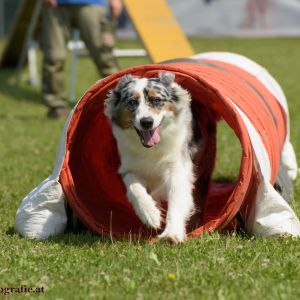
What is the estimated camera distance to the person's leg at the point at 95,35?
10.7 m

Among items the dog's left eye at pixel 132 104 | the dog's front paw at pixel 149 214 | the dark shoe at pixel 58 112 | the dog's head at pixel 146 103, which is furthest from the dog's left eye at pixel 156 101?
the dark shoe at pixel 58 112

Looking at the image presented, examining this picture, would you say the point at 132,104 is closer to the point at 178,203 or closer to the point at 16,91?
the point at 178,203

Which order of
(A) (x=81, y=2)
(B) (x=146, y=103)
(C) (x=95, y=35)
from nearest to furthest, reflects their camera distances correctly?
(B) (x=146, y=103), (A) (x=81, y=2), (C) (x=95, y=35)

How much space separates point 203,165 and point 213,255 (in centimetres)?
157

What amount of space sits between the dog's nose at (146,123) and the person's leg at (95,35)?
19.5 ft

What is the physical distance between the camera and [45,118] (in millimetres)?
11617

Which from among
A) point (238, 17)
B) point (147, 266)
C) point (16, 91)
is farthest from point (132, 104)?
point (238, 17)

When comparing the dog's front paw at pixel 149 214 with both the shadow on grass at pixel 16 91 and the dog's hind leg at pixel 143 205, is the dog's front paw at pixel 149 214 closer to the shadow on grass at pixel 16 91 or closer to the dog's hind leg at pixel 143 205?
the dog's hind leg at pixel 143 205

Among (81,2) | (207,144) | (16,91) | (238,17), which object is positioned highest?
(207,144)

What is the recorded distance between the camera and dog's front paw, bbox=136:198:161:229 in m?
4.98

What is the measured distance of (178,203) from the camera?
516cm

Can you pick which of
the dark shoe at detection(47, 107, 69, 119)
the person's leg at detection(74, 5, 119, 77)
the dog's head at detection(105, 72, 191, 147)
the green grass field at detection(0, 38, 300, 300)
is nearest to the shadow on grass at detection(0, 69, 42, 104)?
the dark shoe at detection(47, 107, 69, 119)

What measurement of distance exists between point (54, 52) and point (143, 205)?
6.15m

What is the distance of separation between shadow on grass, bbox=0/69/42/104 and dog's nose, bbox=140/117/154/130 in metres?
8.88
